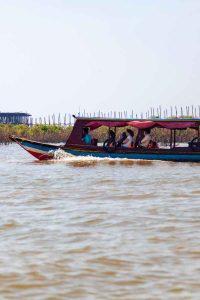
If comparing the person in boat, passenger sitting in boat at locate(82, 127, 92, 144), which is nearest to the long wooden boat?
passenger sitting in boat at locate(82, 127, 92, 144)

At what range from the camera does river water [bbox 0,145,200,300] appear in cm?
527

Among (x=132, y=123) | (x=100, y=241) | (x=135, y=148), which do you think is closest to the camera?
(x=100, y=241)

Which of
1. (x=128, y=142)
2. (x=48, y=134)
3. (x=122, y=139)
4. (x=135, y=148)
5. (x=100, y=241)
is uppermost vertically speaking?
(x=48, y=134)

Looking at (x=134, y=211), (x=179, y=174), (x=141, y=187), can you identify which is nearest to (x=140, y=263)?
(x=134, y=211)

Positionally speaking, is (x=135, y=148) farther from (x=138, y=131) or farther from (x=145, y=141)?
(x=138, y=131)

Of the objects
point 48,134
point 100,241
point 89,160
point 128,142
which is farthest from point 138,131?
point 48,134

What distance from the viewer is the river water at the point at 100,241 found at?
5273 mm

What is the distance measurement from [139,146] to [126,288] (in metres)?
16.0

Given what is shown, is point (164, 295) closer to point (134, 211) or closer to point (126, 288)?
point (126, 288)

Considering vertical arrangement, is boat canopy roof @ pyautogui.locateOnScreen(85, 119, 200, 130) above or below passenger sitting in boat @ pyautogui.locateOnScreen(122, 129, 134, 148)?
above

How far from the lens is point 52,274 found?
18.6 ft

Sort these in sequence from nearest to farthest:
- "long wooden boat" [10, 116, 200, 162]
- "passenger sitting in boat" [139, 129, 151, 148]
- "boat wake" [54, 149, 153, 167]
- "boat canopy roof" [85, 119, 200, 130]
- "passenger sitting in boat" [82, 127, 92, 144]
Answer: "long wooden boat" [10, 116, 200, 162] → "boat wake" [54, 149, 153, 167] → "boat canopy roof" [85, 119, 200, 130] → "passenger sitting in boat" [139, 129, 151, 148] → "passenger sitting in boat" [82, 127, 92, 144]

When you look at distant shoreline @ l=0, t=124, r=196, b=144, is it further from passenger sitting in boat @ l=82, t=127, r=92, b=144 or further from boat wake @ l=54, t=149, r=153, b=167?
boat wake @ l=54, t=149, r=153, b=167

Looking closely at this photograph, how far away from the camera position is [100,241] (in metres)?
7.11
